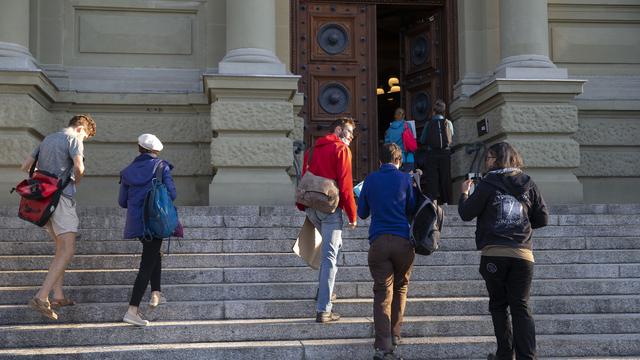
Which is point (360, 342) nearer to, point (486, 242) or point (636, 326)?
point (486, 242)

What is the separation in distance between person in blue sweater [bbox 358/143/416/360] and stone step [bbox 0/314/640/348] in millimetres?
556

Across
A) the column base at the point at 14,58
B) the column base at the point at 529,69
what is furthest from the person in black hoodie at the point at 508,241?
the column base at the point at 14,58

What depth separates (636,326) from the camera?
23.7 ft

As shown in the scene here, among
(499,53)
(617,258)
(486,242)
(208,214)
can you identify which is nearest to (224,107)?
(208,214)

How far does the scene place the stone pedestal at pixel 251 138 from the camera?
37.4 feet

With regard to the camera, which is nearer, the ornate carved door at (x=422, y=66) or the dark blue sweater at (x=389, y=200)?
the dark blue sweater at (x=389, y=200)

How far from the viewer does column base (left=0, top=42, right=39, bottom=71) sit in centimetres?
1112

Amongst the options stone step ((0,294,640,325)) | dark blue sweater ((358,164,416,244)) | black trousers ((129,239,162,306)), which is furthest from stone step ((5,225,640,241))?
dark blue sweater ((358,164,416,244))

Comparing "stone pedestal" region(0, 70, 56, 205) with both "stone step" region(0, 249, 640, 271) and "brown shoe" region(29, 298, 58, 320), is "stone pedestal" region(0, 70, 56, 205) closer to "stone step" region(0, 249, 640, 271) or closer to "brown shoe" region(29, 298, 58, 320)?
"stone step" region(0, 249, 640, 271)

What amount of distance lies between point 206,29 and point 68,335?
24.0ft

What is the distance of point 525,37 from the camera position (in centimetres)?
1246

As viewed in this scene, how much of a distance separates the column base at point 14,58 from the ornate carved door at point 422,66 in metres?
6.44

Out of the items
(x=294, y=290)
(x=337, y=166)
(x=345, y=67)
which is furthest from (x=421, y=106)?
(x=337, y=166)

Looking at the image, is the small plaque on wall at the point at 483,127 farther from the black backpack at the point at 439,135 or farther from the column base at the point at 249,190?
the column base at the point at 249,190
